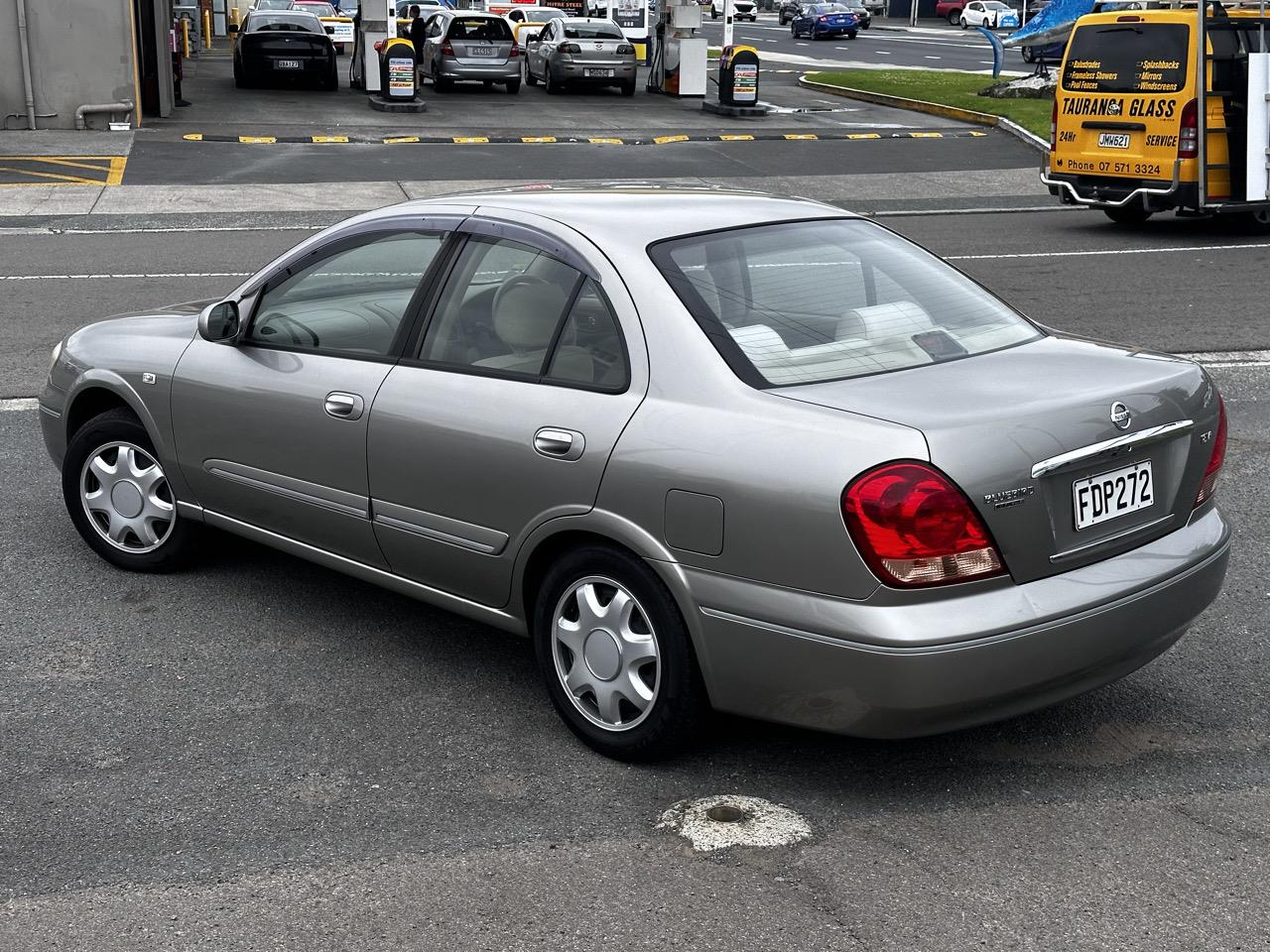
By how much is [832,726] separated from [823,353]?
1029 millimetres

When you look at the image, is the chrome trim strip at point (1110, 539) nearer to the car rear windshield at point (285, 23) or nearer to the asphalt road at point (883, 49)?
the car rear windshield at point (285, 23)

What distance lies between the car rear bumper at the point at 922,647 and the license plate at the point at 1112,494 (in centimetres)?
12

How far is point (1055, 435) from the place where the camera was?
144 inches

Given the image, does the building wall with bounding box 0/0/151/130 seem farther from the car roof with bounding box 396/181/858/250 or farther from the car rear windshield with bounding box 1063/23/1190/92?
the car roof with bounding box 396/181/858/250

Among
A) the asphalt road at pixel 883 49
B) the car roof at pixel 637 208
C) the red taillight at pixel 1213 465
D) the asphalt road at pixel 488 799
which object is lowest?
the asphalt road at pixel 488 799

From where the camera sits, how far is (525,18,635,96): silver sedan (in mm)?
32219

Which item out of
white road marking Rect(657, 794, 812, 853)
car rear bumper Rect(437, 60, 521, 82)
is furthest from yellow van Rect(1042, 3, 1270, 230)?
car rear bumper Rect(437, 60, 521, 82)

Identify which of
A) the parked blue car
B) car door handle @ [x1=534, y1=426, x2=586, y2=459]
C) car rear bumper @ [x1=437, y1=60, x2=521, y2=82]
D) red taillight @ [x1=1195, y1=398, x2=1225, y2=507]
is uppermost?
the parked blue car

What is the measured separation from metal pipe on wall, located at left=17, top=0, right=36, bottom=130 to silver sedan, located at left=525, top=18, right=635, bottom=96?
41.7ft

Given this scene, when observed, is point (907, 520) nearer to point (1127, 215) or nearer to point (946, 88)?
point (1127, 215)

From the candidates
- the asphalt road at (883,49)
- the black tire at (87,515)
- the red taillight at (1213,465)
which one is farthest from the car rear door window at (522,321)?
the asphalt road at (883,49)

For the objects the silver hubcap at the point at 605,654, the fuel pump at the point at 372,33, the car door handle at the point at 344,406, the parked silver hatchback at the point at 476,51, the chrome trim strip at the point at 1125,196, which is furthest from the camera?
the parked silver hatchback at the point at 476,51

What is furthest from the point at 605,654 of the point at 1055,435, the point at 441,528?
the point at 1055,435

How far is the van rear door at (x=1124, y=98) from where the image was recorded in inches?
561
